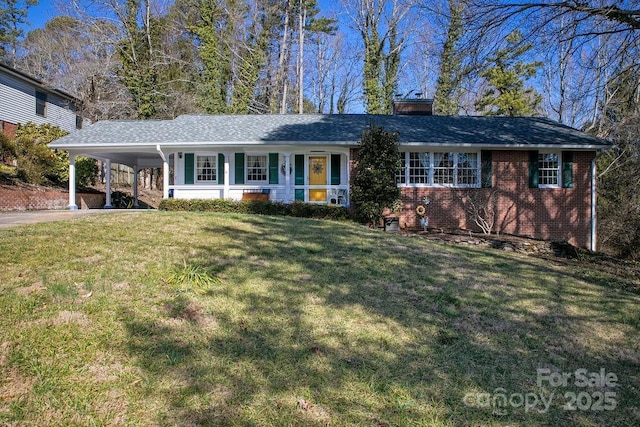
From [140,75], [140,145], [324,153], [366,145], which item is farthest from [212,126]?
[140,75]

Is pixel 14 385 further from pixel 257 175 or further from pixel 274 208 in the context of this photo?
pixel 257 175

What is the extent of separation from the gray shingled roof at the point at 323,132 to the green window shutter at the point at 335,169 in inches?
37.7

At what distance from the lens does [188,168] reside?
1570 centimetres

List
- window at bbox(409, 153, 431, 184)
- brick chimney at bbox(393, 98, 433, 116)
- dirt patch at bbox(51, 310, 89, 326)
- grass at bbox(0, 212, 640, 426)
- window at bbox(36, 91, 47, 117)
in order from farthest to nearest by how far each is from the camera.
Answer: window at bbox(36, 91, 47, 117), brick chimney at bbox(393, 98, 433, 116), window at bbox(409, 153, 431, 184), dirt patch at bbox(51, 310, 89, 326), grass at bbox(0, 212, 640, 426)

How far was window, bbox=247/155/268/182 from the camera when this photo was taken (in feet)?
51.3

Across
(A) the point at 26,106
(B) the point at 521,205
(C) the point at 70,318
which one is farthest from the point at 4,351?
(A) the point at 26,106

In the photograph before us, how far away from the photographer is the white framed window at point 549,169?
1455 centimetres

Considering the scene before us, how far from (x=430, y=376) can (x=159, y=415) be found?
2010mm

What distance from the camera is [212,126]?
16.6 metres

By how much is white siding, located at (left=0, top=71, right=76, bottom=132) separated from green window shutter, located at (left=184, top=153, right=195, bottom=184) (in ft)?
40.5

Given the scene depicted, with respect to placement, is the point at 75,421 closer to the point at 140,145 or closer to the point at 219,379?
the point at 219,379

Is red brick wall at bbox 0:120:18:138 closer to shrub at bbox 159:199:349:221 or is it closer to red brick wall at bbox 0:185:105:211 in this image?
red brick wall at bbox 0:185:105:211

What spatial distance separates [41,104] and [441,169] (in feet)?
77.4

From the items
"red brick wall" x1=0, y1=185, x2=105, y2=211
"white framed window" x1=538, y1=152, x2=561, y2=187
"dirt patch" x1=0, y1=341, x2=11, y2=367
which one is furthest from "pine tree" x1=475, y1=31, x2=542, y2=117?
"dirt patch" x1=0, y1=341, x2=11, y2=367
